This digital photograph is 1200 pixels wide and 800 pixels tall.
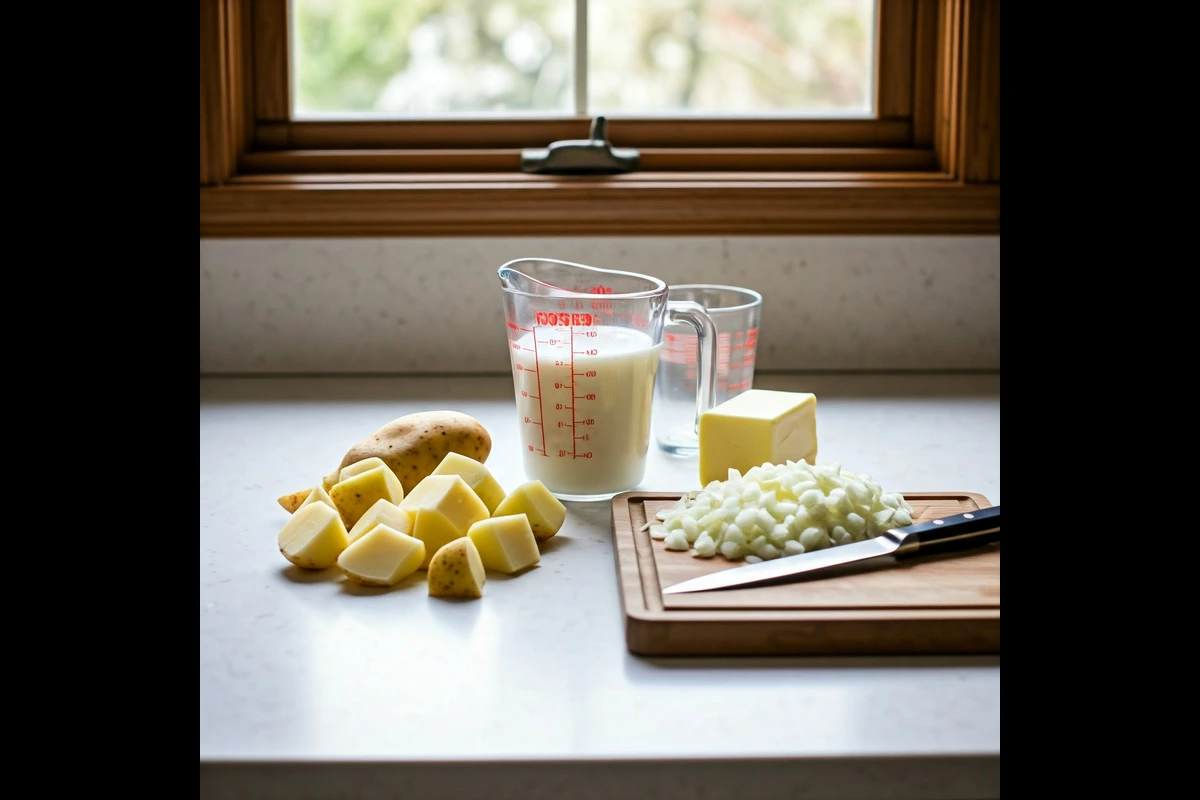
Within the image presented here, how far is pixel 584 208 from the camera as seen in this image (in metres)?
1.37

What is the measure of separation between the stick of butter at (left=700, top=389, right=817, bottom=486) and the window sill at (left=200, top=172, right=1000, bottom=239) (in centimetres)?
46

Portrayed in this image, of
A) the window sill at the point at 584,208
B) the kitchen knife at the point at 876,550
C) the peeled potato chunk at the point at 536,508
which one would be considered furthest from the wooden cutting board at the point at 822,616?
the window sill at the point at 584,208

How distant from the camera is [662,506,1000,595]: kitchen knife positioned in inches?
28.7

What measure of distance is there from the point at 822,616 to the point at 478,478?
30 cm

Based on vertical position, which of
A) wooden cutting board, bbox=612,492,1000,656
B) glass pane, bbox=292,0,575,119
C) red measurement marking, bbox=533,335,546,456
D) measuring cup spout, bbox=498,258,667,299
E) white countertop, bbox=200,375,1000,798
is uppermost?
glass pane, bbox=292,0,575,119

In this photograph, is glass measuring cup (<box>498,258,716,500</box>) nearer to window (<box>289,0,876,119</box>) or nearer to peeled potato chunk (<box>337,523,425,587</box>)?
peeled potato chunk (<box>337,523,425,587</box>)

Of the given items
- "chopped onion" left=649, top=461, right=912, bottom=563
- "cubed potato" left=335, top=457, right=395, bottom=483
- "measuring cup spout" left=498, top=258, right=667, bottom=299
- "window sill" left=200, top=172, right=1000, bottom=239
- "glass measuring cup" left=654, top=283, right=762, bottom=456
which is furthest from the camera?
"window sill" left=200, top=172, right=1000, bottom=239

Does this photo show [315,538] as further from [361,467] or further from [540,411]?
[540,411]

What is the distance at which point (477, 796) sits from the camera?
574mm

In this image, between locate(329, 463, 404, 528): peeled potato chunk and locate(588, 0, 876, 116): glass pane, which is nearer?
locate(329, 463, 404, 528): peeled potato chunk

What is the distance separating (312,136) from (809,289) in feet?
2.22

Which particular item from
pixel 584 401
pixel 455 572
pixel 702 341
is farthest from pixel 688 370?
pixel 455 572

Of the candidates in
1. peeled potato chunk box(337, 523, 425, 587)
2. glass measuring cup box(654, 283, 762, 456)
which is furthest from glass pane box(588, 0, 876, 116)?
peeled potato chunk box(337, 523, 425, 587)

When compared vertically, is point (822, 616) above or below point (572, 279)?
below
